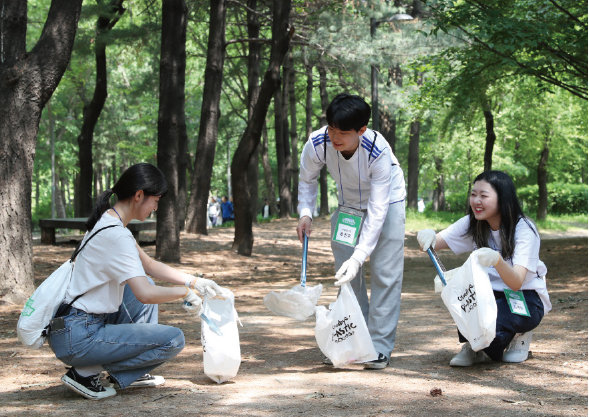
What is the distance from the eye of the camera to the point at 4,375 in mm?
4613

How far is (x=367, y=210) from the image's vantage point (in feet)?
15.4


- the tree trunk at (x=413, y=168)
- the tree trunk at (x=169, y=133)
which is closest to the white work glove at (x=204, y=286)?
the tree trunk at (x=169, y=133)

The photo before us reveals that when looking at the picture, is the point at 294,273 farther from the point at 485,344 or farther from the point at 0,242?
the point at 485,344

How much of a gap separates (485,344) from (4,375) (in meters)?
2.97

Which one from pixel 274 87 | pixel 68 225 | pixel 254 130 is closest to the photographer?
pixel 274 87

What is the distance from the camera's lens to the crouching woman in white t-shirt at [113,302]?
12.2 feet

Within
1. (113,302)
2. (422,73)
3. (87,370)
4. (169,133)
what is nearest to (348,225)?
(113,302)

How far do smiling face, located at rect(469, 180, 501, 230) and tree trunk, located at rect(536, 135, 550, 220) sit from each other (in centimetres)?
2127

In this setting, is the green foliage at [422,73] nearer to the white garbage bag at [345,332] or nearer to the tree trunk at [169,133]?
the tree trunk at [169,133]

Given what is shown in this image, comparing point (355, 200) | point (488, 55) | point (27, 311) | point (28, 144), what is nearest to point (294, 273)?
point (488, 55)

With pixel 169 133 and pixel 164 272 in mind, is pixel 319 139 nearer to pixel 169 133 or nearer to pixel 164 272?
pixel 164 272

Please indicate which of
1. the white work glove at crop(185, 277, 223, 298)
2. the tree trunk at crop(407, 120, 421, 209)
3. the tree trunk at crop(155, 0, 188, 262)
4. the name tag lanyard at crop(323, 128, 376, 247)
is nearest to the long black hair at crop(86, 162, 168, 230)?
A: the white work glove at crop(185, 277, 223, 298)

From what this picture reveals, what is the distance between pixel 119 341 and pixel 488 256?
84.0 inches

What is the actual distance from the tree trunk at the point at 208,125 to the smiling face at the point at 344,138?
1129 cm
